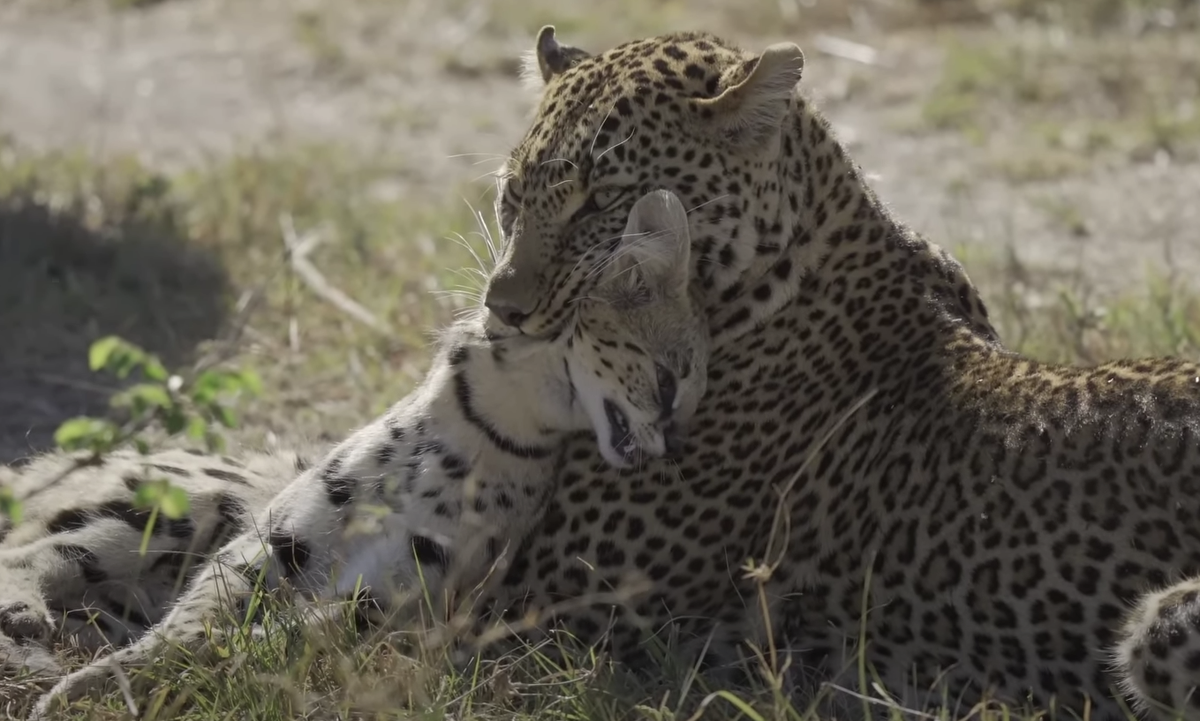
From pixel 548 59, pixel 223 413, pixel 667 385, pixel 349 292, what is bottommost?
pixel 349 292

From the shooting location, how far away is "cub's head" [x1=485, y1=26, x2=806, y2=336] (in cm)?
504

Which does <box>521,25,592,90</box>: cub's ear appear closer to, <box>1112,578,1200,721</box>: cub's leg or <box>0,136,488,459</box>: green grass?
<box>0,136,488,459</box>: green grass

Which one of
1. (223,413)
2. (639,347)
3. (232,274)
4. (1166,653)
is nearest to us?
(223,413)

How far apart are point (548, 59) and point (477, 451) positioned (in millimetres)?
1327

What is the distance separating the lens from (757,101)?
5020mm

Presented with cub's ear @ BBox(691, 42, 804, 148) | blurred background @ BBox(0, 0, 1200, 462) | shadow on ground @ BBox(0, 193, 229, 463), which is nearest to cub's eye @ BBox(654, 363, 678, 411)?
cub's ear @ BBox(691, 42, 804, 148)

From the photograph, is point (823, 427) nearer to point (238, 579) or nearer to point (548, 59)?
point (548, 59)

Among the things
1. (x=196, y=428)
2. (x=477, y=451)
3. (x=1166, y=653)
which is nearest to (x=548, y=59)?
(x=477, y=451)

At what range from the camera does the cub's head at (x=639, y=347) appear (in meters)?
4.95

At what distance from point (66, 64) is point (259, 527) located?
Answer: 9.08 meters

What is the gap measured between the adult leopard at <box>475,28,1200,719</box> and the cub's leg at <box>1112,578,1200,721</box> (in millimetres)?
206

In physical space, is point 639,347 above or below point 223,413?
below

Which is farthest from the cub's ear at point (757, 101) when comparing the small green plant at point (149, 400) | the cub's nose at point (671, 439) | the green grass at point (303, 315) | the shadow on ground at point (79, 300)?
the shadow on ground at point (79, 300)

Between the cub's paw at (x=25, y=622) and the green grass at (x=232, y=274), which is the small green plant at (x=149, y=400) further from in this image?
the green grass at (x=232, y=274)
